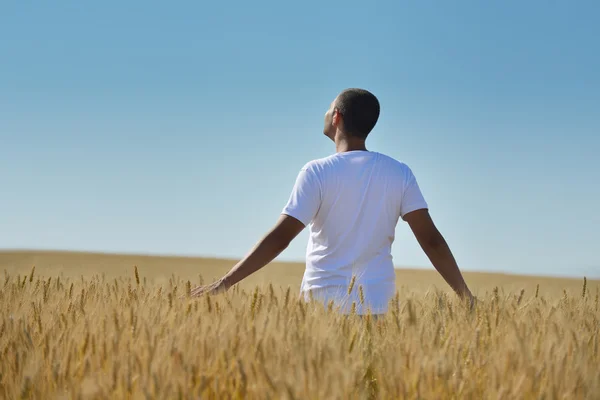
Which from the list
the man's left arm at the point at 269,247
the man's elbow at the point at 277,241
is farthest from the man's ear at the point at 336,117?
the man's elbow at the point at 277,241

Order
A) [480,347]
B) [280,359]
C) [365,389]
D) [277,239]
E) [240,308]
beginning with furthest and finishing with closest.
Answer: [277,239] → [240,308] → [480,347] → [365,389] → [280,359]

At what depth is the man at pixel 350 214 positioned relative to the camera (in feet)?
11.7

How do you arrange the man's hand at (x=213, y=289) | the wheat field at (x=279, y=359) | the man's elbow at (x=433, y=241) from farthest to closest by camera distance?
the man's elbow at (x=433, y=241), the man's hand at (x=213, y=289), the wheat field at (x=279, y=359)

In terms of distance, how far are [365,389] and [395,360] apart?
234 mm

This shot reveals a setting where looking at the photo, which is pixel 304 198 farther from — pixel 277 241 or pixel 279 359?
pixel 279 359

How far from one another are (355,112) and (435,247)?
94cm

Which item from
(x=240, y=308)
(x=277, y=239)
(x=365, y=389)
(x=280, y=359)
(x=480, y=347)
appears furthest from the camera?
(x=277, y=239)

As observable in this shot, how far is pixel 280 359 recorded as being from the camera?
7.32ft

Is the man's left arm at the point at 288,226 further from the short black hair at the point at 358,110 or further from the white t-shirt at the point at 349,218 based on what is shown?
the short black hair at the point at 358,110

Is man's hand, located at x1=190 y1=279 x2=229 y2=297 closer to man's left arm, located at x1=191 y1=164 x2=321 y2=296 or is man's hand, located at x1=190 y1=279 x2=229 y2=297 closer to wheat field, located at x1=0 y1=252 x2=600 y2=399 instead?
man's left arm, located at x1=191 y1=164 x2=321 y2=296

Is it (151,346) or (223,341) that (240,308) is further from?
(151,346)

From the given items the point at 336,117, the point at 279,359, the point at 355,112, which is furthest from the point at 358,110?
the point at 279,359

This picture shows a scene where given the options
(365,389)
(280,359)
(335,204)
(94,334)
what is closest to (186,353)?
(280,359)

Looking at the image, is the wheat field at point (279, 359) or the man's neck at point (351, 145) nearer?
the wheat field at point (279, 359)
